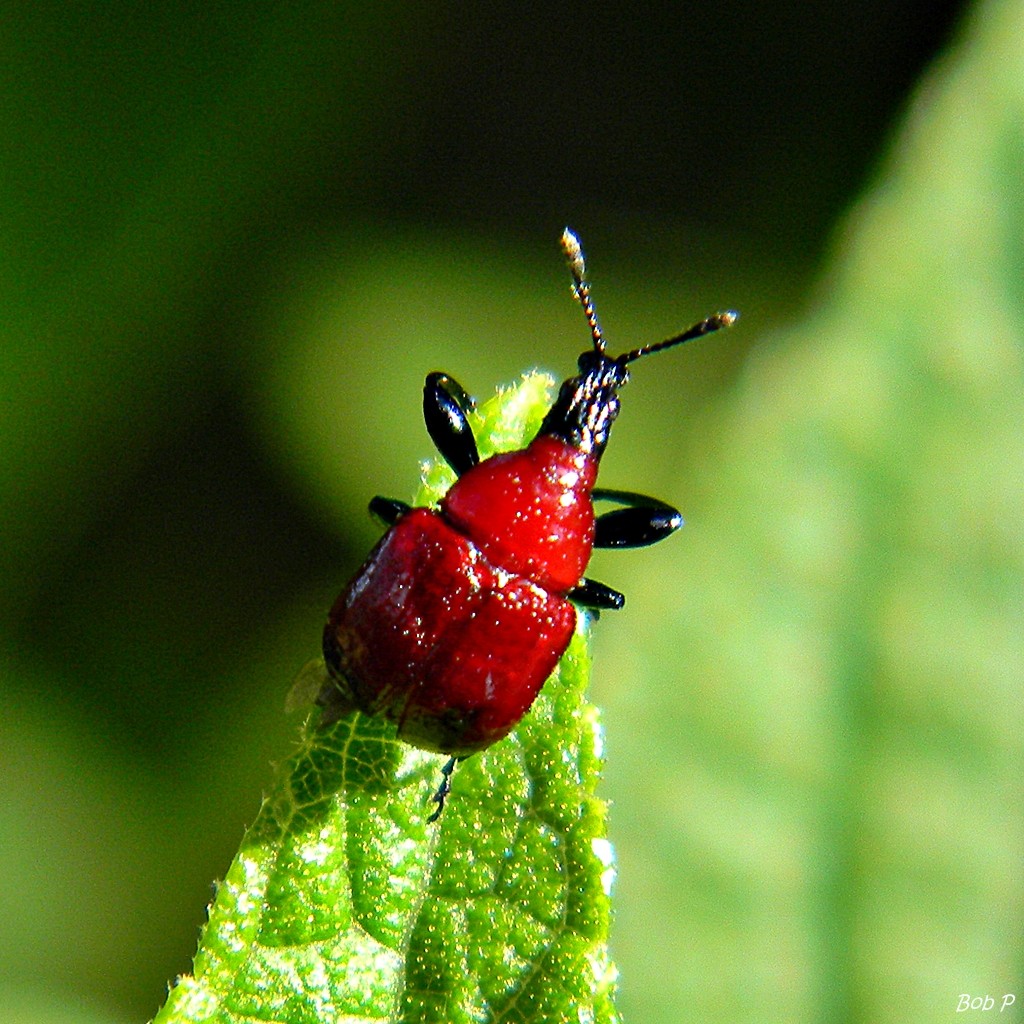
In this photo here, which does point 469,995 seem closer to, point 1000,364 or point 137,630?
point 1000,364

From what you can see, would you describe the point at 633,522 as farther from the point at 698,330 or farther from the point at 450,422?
the point at 698,330

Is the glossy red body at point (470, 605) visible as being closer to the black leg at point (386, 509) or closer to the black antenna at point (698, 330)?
the black leg at point (386, 509)

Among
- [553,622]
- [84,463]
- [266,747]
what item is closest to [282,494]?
[84,463]

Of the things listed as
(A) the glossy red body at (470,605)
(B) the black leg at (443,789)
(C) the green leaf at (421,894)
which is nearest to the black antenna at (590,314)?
(A) the glossy red body at (470,605)

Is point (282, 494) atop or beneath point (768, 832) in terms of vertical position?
atop

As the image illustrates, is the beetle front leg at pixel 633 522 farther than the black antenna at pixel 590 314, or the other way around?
the black antenna at pixel 590 314

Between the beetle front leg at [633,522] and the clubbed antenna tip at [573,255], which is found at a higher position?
the clubbed antenna tip at [573,255]

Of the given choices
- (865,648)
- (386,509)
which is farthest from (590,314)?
(865,648)

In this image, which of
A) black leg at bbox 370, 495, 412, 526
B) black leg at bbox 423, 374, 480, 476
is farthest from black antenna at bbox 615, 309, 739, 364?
black leg at bbox 370, 495, 412, 526
